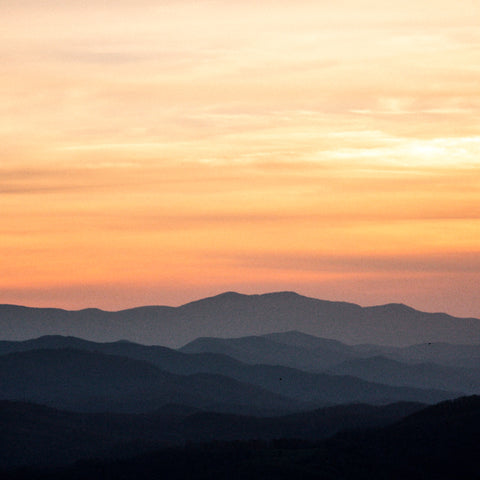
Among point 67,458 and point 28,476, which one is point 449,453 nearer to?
point 28,476

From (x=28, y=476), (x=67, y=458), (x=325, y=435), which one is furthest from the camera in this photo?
(x=325, y=435)

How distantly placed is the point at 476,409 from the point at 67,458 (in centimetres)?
6617

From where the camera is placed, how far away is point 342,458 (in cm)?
13488

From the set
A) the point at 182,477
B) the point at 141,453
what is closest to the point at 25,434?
the point at 141,453

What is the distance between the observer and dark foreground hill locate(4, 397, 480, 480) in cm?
12850

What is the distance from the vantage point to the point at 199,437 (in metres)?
197

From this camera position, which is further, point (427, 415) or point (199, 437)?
point (199, 437)

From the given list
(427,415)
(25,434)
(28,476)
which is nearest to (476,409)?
(427,415)

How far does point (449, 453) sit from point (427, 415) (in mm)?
20056

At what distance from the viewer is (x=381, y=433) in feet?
484

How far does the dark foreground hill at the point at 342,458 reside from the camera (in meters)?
128

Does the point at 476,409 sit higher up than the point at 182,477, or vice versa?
the point at 476,409

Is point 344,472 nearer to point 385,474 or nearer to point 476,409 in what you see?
point 385,474

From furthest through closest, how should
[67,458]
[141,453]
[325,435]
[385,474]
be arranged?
[325,435]
[67,458]
[141,453]
[385,474]
